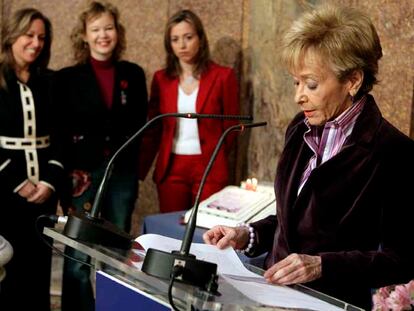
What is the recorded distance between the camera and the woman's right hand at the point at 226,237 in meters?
2.20

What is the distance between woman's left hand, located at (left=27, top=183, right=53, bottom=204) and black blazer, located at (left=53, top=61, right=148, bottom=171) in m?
0.28

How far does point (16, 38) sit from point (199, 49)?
1.05m

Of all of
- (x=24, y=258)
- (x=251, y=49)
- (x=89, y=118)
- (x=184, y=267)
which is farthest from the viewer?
(x=251, y=49)

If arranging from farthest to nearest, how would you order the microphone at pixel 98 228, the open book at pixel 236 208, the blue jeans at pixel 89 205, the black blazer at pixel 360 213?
the blue jeans at pixel 89 205
the open book at pixel 236 208
the black blazer at pixel 360 213
the microphone at pixel 98 228

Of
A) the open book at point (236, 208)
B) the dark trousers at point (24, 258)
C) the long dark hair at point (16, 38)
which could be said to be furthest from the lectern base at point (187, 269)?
the long dark hair at point (16, 38)

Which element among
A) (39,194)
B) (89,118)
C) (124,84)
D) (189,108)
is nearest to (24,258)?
(39,194)

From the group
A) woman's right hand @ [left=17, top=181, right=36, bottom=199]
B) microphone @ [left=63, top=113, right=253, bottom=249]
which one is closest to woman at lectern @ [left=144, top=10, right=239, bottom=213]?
woman's right hand @ [left=17, top=181, right=36, bottom=199]

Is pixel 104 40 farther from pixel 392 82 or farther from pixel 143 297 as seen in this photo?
pixel 143 297

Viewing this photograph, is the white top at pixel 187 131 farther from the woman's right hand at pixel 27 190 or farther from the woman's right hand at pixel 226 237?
the woman's right hand at pixel 226 237

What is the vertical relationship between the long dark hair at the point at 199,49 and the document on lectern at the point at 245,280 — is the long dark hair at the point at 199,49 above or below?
above

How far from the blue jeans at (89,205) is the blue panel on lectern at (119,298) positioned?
225cm

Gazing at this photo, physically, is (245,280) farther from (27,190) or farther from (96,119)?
(96,119)

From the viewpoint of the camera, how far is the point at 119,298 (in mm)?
1957

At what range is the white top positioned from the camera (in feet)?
15.2
